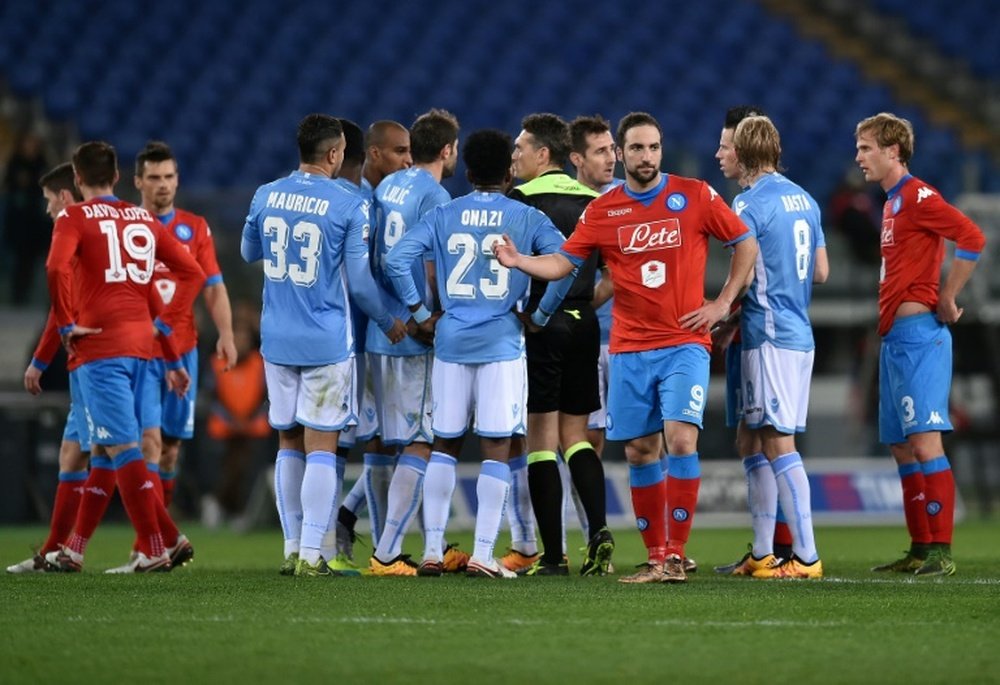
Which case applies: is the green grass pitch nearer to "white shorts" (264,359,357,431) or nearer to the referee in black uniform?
the referee in black uniform

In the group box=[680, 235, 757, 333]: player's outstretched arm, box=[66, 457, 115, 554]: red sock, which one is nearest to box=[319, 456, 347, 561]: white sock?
box=[66, 457, 115, 554]: red sock

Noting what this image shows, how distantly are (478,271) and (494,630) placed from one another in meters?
2.99

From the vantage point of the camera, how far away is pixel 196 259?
10.5 m

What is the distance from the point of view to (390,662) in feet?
18.0

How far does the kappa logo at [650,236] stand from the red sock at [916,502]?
2273 mm

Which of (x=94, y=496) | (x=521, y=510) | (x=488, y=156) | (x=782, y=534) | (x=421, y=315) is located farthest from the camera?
(x=521, y=510)

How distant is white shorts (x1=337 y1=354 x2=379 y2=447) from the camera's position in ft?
31.0

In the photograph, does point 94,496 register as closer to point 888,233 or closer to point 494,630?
point 494,630

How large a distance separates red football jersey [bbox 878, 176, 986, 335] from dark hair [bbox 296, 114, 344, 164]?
310 centimetres


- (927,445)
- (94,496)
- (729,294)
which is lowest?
(94,496)

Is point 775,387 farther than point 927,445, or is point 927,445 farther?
point 927,445

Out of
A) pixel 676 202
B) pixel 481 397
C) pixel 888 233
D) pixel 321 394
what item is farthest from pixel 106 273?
pixel 888 233

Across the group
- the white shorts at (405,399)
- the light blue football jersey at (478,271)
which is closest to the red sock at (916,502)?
the light blue football jersey at (478,271)

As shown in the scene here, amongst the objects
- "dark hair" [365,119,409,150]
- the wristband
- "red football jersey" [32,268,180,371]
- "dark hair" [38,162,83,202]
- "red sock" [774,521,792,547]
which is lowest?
"red sock" [774,521,792,547]
